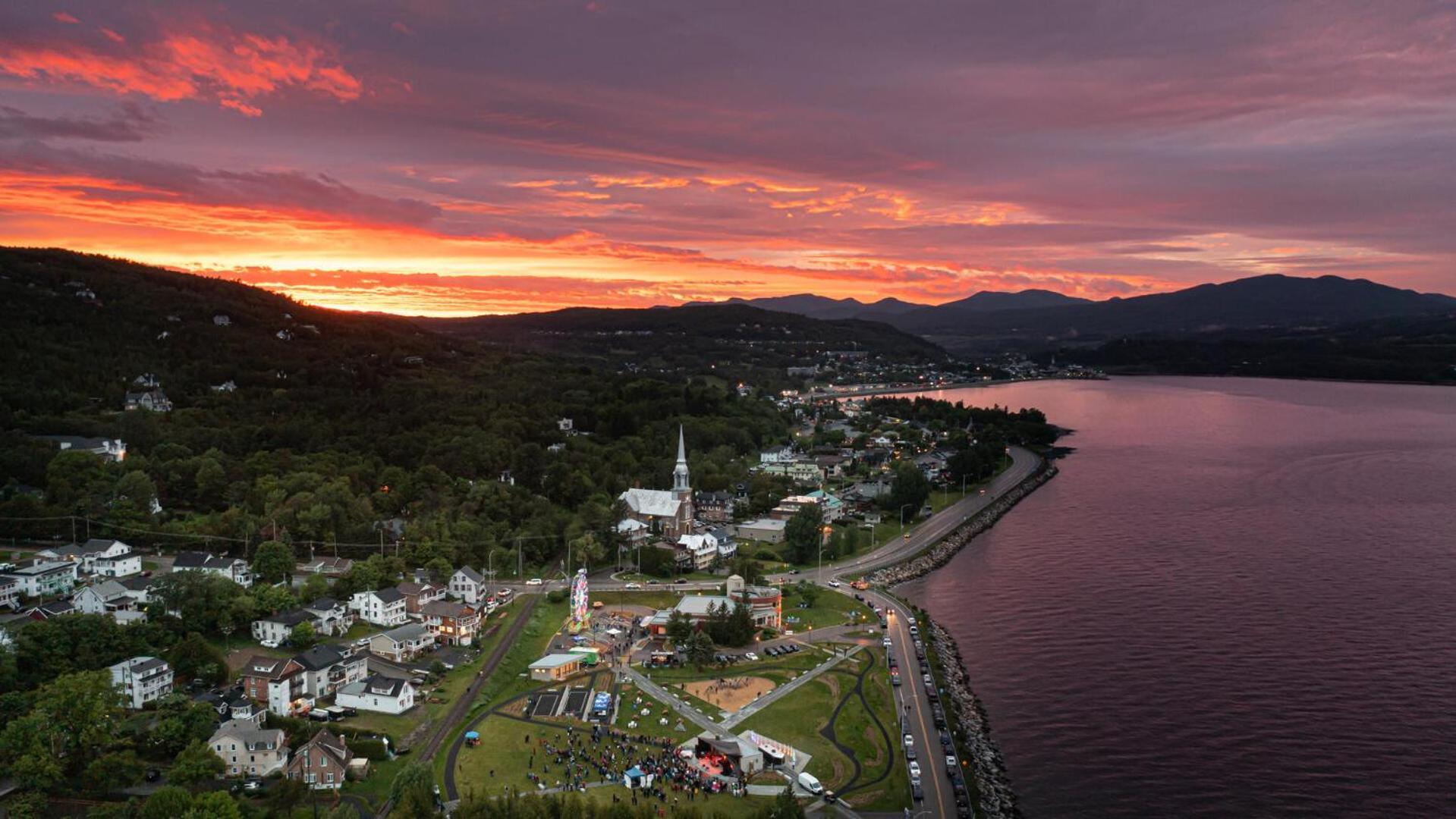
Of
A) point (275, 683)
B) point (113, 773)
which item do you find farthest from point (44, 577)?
point (113, 773)

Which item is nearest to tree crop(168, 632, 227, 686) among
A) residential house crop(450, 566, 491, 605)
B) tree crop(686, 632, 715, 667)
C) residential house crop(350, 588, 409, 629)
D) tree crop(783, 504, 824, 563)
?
residential house crop(350, 588, 409, 629)

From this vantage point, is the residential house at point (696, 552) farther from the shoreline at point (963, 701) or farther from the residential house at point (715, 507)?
the residential house at point (715, 507)

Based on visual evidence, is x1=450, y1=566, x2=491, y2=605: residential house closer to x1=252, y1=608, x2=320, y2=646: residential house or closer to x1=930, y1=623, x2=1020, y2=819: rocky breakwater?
x1=252, y1=608, x2=320, y2=646: residential house

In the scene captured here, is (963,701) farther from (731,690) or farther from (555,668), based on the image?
(555,668)

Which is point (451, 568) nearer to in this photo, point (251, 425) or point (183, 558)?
point (183, 558)

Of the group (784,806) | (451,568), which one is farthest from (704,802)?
(451,568)

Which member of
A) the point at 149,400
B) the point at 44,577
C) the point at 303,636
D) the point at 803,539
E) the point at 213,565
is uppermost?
the point at 149,400
